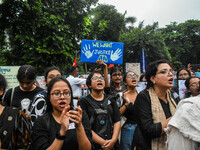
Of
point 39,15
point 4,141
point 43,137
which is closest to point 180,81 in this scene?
point 43,137

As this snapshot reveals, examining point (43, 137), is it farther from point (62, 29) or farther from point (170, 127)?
point (62, 29)

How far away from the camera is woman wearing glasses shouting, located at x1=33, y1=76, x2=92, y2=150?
153 cm

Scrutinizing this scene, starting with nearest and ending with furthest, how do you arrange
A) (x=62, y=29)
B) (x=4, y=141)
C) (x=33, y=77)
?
(x=4, y=141) → (x=33, y=77) → (x=62, y=29)

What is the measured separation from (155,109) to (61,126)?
108cm

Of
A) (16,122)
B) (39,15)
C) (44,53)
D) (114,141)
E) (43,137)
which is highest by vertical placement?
(39,15)

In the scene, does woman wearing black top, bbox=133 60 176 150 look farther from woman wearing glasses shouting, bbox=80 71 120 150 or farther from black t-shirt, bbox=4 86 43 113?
black t-shirt, bbox=4 86 43 113

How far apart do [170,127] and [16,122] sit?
1.31m

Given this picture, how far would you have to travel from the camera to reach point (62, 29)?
8070 mm

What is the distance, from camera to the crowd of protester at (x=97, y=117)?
135 centimetres

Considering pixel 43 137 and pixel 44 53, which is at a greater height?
pixel 44 53

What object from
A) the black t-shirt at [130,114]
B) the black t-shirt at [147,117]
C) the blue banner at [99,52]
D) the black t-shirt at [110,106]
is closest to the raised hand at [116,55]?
the blue banner at [99,52]

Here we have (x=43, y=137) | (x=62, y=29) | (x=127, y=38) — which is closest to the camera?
(x=43, y=137)

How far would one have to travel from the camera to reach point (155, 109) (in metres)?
2.04

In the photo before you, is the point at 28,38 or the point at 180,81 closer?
the point at 180,81
